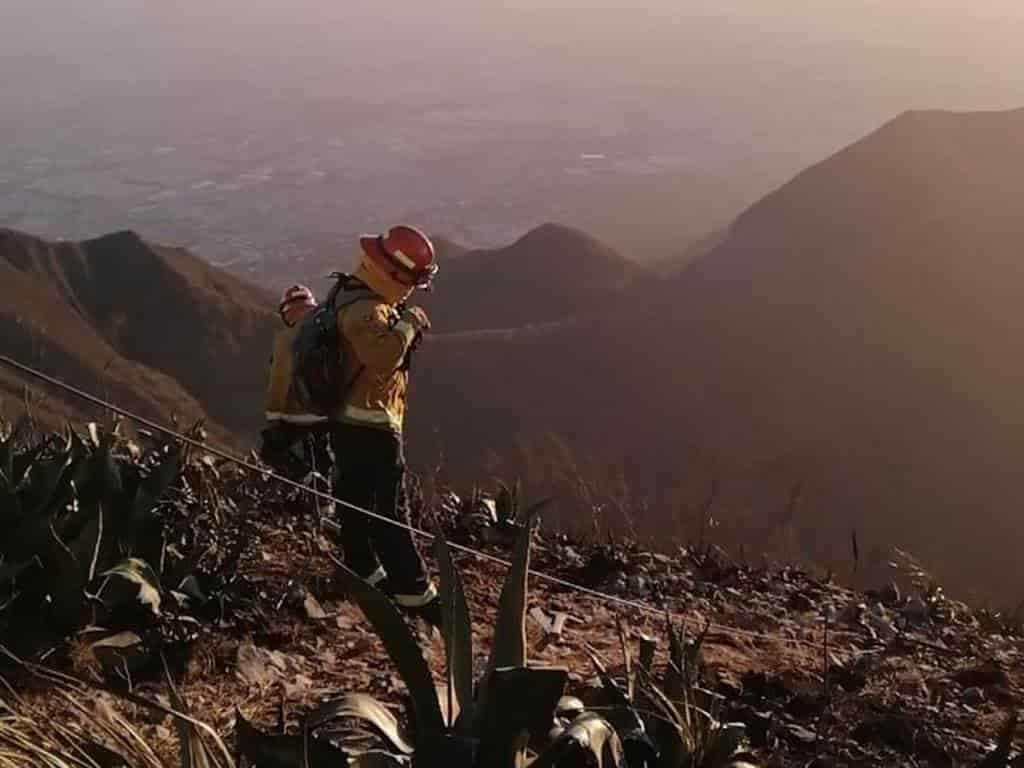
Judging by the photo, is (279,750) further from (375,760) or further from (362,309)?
(362,309)

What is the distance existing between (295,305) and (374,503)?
3.62 ft

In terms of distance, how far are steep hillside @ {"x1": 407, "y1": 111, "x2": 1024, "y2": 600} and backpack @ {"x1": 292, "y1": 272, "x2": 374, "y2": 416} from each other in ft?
64.3

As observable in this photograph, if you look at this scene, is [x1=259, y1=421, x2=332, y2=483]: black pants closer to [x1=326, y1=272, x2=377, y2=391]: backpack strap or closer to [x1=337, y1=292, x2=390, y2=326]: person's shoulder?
[x1=326, y1=272, x2=377, y2=391]: backpack strap

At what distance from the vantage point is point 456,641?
2629mm

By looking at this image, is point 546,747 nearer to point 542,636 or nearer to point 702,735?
point 702,735

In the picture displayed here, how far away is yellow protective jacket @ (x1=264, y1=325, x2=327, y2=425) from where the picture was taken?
4738mm

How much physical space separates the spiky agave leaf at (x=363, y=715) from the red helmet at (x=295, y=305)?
2882mm

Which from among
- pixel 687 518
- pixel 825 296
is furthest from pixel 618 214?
pixel 687 518

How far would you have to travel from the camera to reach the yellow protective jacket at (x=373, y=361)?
439cm

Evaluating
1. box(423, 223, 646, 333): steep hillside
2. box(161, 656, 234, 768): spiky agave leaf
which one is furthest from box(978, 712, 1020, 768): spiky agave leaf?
box(423, 223, 646, 333): steep hillside

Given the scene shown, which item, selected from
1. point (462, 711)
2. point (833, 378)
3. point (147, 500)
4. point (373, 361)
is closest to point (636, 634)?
point (373, 361)

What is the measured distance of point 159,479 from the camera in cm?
396

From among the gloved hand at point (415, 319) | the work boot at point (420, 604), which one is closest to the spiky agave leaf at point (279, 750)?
the work boot at point (420, 604)

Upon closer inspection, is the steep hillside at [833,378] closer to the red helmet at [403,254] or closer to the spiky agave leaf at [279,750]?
the red helmet at [403,254]
